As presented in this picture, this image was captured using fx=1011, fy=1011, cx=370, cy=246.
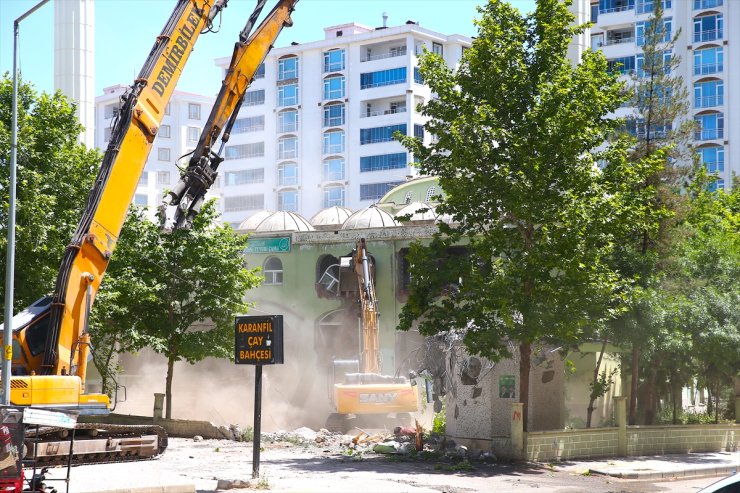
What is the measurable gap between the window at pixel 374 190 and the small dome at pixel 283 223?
29549 mm

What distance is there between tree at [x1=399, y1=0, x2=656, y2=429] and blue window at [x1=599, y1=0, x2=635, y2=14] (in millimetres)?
63482

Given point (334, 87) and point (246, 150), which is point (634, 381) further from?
point (246, 150)

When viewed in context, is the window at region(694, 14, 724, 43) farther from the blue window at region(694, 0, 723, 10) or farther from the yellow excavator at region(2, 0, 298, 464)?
the yellow excavator at region(2, 0, 298, 464)

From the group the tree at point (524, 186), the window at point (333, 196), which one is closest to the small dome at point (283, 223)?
the window at point (333, 196)

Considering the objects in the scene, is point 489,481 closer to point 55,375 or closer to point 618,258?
point 55,375

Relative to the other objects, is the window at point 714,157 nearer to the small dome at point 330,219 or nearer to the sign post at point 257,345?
the small dome at point 330,219

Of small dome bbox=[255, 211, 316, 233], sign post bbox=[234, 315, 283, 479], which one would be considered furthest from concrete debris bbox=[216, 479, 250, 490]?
small dome bbox=[255, 211, 316, 233]

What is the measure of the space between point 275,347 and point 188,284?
16.7 meters

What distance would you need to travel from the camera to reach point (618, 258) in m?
30.5

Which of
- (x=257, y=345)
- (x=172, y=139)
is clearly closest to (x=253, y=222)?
(x=257, y=345)

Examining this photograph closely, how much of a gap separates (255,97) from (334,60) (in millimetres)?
10808

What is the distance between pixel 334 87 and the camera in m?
96.6

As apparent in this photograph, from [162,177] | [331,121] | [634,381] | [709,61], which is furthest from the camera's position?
[162,177]

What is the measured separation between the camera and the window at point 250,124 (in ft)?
337
